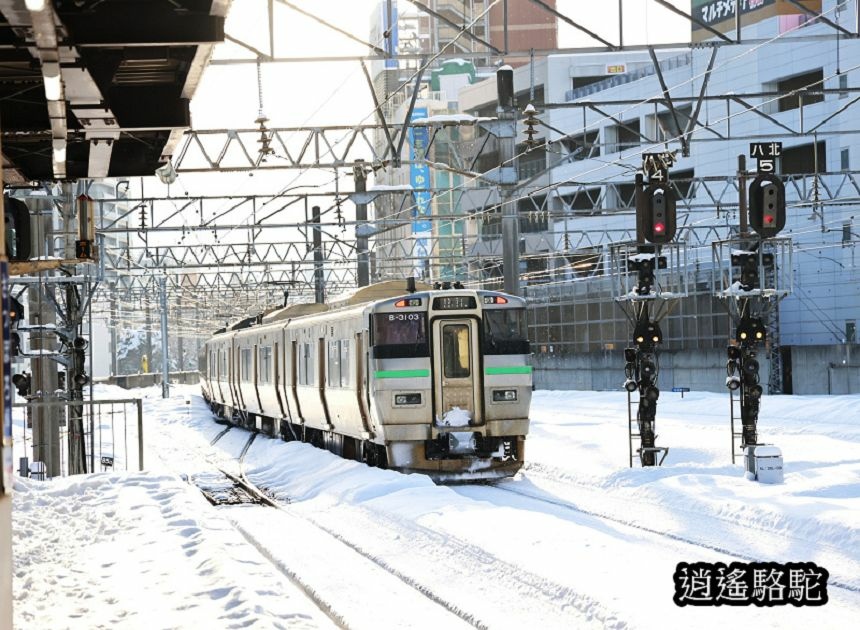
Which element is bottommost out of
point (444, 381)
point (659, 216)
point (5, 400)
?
point (444, 381)

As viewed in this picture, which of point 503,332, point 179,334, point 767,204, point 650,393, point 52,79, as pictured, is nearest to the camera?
point 52,79

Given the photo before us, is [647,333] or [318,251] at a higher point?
[318,251]

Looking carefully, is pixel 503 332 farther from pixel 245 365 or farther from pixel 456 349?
pixel 245 365

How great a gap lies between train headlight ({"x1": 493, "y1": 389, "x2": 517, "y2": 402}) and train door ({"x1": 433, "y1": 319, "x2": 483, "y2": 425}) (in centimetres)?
25

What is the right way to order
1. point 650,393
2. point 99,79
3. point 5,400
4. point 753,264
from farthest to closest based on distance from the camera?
1. point 650,393
2. point 753,264
3. point 99,79
4. point 5,400

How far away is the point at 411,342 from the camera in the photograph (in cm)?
1964

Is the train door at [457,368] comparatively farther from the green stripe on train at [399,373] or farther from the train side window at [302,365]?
the train side window at [302,365]

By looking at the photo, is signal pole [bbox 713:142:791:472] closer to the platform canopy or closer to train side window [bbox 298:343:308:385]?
train side window [bbox 298:343:308:385]

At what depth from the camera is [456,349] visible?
19.9 m

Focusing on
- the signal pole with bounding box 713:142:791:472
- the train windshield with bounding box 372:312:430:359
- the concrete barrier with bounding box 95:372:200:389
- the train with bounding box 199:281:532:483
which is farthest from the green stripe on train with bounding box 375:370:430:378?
the concrete barrier with bounding box 95:372:200:389

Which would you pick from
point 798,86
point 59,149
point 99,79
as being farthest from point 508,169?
point 798,86

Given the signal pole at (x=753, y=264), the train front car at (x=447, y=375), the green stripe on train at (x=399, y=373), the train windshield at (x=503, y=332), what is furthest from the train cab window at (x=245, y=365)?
the signal pole at (x=753, y=264)

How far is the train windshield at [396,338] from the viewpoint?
64.3 ft

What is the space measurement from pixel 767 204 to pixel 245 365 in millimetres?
19190
